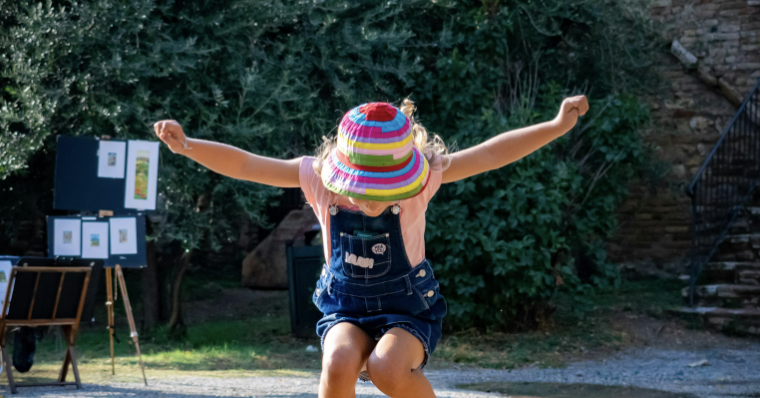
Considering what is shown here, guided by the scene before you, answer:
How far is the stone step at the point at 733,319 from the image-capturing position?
27.5ft

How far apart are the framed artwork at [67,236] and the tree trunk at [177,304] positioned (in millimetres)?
2281

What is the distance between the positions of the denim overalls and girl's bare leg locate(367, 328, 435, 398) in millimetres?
72

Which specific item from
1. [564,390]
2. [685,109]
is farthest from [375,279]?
[685,109]

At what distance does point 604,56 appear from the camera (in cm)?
881

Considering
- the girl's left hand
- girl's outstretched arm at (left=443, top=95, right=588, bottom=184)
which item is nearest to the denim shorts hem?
girl's outstretched arm at (left=443, top=95, right=588, bottom=184)

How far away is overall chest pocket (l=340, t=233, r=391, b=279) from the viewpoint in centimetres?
302

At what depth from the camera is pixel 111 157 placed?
646 centimetres

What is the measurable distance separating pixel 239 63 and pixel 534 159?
10.2ft

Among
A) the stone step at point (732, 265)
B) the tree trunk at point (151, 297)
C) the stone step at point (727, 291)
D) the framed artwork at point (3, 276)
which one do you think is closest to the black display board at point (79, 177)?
the framed artwork at point (3, 276)

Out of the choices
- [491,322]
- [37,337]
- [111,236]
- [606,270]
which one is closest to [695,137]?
[606,270]

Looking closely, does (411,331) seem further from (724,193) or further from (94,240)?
(724,193)

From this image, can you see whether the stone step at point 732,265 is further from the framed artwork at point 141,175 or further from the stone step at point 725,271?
the framed artwork at point 141,175

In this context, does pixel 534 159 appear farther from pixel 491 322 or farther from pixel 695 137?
pixel 695 137

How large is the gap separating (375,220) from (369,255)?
0.14 m
